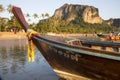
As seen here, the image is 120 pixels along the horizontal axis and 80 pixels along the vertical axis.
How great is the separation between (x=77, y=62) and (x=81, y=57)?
620 mm

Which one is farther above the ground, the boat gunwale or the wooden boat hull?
the boat gunwale

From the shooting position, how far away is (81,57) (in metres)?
9.38

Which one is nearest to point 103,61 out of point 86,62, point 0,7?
point 86,62

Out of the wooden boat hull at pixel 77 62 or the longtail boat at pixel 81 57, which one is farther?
the wooden boat hull at pixel 77 62

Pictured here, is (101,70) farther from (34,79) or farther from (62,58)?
(34,79)

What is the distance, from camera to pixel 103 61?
8422mm

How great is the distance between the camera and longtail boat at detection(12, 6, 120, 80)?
820 centimetres

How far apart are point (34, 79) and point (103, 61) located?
661cm

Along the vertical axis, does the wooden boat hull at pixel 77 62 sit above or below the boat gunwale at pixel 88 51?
below

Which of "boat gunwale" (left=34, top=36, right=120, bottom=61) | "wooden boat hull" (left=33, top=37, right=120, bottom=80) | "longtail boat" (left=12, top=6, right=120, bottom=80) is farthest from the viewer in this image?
"wooden boat hull" (left=33, top=37, right=120, bottom=80)

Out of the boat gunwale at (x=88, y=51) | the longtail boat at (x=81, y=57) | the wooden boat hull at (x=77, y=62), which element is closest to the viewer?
the boat gunwale at (x=88, y=51)

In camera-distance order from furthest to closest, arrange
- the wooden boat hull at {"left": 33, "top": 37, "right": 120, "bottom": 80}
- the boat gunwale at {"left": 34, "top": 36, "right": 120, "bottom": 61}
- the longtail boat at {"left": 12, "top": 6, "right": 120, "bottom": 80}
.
→ the wooden boat hull at {"left": 33, "top": 37, "right": 120, "bottom": 80} → the longtail boat at {"left": 12, "top": 6, "right": 120, "bottom": 80} → the boat gunwale at {"left": 34, "top": 36, "right": 120, "bottom": 61}

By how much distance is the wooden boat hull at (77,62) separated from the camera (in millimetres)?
8461

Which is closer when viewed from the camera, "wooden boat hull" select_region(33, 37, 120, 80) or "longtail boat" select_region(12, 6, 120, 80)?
"longtail boat" select_region(12, 6, 120, 80)
